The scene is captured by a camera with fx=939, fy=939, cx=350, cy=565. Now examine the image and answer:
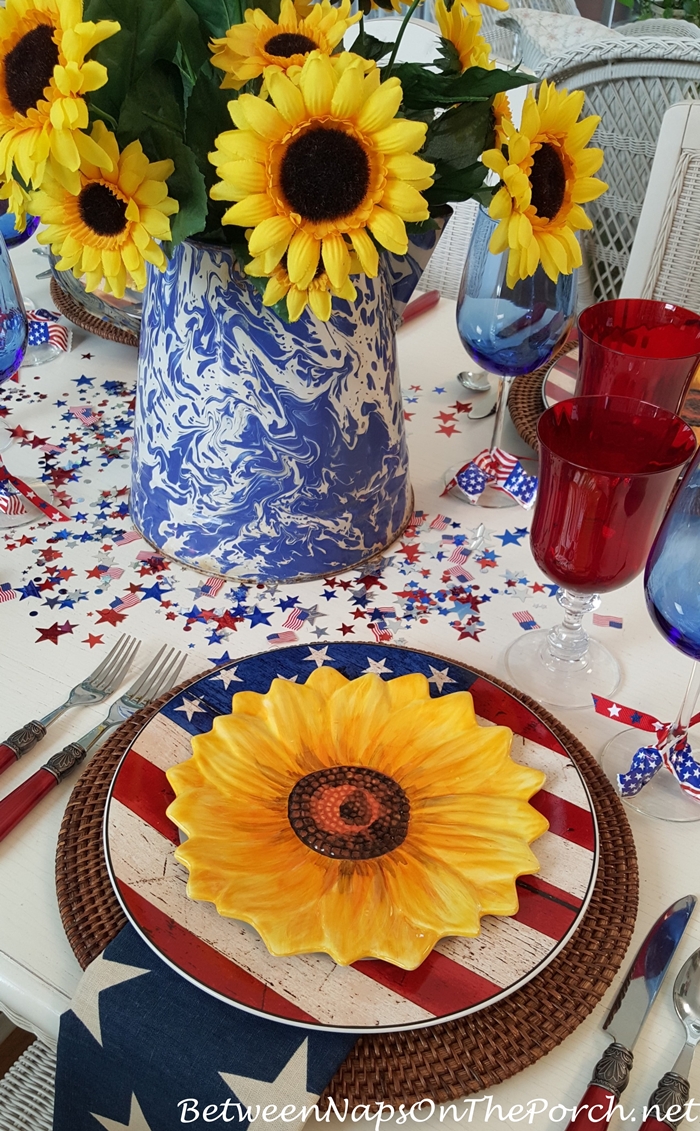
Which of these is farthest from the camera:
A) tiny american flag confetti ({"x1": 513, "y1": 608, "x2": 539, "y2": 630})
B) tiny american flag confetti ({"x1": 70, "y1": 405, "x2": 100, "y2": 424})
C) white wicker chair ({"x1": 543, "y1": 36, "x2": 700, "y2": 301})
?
white wicker chair ({"x1": 543, "y1": 36, "x2": 700, "y2": 301})

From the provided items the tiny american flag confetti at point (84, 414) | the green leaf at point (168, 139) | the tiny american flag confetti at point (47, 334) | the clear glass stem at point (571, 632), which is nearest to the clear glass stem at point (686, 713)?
the clear glass stem at point (571, 632)

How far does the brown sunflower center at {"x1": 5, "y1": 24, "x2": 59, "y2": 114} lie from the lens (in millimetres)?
527

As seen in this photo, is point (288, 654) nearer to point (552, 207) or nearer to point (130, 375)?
point (552, 207)

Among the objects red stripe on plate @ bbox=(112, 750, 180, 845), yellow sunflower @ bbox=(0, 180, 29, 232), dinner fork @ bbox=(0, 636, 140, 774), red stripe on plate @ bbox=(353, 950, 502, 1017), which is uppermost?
yellow sunflower @ bbox=(0, 180, 29, 232)

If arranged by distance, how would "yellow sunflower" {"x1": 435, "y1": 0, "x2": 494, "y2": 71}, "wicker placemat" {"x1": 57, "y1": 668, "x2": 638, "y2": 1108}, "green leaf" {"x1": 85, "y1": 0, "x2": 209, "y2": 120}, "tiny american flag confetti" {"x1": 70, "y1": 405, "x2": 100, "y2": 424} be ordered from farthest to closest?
"tiny american flag confetti" {"x1": 70, "y1": 405, "x2": 100, "y2": 424} < "yellow sunflower" {"x1": 435, "y1": 0, "x2": 494, "y2": 71} < "green leaf" {"x1": 85, "y1": 0, "x2": 209, "y2": 120} < "wicker placemat" {"x1": 57, "y1": 668, "x2": 638, "y2": 1108}

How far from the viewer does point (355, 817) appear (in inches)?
21.5

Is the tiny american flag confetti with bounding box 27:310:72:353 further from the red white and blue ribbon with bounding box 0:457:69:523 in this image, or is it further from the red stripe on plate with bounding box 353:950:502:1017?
the red stripe on plate with bounding box 353:950:502:1017

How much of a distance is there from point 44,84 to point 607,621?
0.56 m

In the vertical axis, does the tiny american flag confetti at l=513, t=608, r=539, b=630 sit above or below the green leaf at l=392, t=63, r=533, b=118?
below

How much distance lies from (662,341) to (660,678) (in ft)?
0.97

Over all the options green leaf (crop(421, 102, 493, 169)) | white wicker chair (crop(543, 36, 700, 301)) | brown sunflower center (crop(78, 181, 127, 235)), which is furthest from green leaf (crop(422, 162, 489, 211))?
white wicker chair (crop(543, 36, 700, 301))

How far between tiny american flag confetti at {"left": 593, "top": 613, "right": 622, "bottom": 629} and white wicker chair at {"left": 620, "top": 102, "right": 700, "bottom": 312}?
63 centimetres

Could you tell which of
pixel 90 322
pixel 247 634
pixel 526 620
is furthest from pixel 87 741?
pixel 90 322

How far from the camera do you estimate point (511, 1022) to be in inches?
18.6
